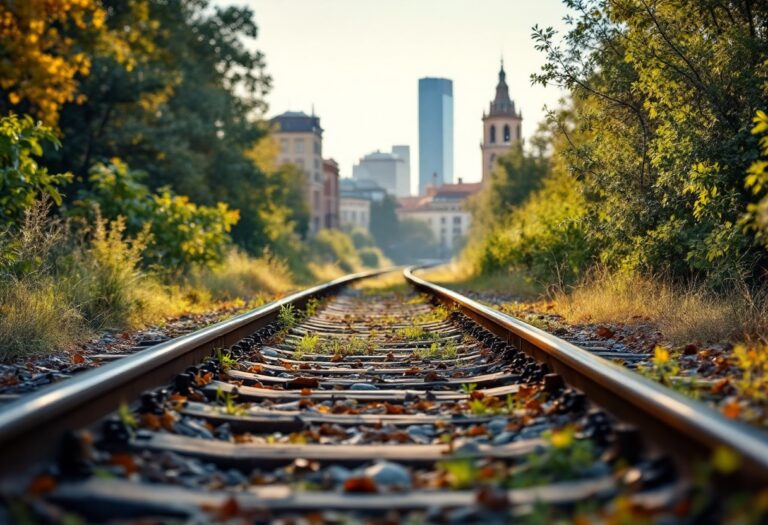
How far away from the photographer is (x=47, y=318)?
759cm

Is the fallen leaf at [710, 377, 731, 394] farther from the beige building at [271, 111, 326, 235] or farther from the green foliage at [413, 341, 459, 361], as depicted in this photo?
the beige building at [271, 111, 326, 235]

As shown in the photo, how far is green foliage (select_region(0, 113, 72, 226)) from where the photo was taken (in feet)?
30.3

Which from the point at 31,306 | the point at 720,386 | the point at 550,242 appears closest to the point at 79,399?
the point at 720,386

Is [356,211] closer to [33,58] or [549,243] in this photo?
[33,58]

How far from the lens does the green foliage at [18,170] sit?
364 inches

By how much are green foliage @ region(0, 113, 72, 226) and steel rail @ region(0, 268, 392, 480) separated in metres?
3.83

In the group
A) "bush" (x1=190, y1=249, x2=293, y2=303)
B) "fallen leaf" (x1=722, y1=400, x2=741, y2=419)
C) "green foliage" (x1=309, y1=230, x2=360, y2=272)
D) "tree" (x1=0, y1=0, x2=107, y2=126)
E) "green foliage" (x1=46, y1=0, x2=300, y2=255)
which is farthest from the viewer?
"green foliage" (x1=309, y1=230, x2=360, y2=272)

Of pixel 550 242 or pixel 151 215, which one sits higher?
pixel 151 215

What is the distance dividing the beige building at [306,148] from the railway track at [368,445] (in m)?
101

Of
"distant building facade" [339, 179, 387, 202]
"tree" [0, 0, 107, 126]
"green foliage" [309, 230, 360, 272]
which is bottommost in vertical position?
"green foliage" [309, 230, 360, 272]

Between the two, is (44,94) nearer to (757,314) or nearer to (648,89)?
(648,89)

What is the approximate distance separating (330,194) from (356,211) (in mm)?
57966

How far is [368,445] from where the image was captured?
3881mm

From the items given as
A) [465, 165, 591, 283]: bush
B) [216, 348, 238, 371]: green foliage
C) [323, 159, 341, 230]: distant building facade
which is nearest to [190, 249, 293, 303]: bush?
[465, 165, 591, 283]: bush
